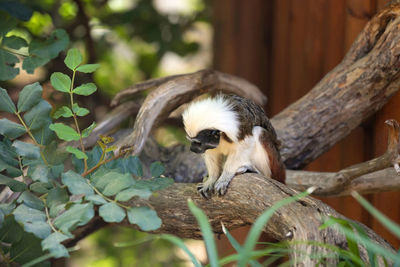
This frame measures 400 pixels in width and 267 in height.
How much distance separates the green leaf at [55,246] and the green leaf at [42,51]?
133 centimetres

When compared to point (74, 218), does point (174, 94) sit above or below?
above

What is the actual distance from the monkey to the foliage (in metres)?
0.33

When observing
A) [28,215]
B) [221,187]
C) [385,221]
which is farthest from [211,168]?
[385,221]

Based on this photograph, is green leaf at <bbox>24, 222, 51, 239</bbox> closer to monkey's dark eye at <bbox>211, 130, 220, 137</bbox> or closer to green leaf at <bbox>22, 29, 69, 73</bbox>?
monkey's dark eye at <bbox>211, 130, 220, 137</bbox>

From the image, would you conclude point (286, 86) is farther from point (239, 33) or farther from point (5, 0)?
point (5, 0)

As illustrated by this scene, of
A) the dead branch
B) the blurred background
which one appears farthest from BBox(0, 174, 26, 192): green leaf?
the blurred background

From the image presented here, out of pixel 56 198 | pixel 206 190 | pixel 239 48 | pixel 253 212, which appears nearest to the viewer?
pixel 56 198

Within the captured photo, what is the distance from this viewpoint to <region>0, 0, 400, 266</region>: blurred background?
3.62m

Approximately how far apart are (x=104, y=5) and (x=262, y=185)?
3119 mm

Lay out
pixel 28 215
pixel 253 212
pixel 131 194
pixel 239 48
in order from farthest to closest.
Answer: pixel 239 48 < pixel 253 212 < pixel 28 215 < pixel 131 194

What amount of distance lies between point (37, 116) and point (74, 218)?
64 centimetres

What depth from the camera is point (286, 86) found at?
4.56m

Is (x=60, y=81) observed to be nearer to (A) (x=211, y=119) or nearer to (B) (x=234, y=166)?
(A) (x=211, y=119)

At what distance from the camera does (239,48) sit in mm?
4898
